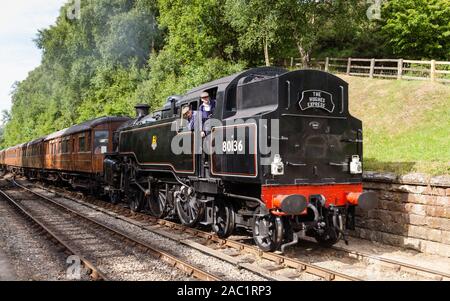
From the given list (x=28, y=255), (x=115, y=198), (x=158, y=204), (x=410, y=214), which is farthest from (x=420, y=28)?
(x=28, y=255)

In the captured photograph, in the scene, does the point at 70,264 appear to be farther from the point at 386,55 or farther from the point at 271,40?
the point at 386,55

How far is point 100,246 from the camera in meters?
9.26

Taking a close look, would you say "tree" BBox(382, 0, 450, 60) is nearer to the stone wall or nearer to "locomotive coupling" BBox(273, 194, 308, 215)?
the stone wall

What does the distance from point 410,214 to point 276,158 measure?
11.1 ft

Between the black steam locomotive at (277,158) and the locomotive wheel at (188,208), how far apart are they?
0.23ft

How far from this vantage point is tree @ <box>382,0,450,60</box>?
105 feet

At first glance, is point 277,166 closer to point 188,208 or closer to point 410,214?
point 410,214

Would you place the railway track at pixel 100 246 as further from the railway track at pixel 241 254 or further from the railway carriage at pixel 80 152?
the railway carriage at pixel 80 152

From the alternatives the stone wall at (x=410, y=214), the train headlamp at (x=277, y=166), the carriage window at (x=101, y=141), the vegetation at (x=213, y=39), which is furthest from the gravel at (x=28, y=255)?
the vegetation at (x=213, y=39)

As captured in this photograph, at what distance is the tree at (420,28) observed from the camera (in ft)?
105

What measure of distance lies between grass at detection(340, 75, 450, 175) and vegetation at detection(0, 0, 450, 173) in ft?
0.76

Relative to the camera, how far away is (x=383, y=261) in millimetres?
7289

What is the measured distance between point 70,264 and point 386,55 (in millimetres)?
34471
